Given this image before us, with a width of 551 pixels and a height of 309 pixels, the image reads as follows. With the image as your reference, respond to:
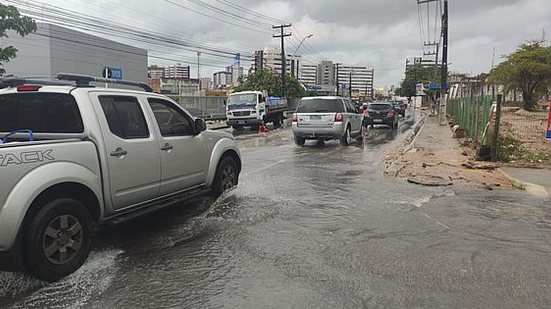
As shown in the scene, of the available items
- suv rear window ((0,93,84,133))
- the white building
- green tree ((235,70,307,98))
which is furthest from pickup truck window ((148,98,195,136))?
green tree ((235,70,307,98))

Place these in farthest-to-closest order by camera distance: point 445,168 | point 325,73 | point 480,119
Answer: point 325,73, point 480,119, point 445,168

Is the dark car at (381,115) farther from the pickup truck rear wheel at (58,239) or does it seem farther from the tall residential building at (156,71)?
the tall residential building at (156,71)

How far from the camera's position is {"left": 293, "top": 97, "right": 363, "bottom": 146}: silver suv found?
16359 millimetres

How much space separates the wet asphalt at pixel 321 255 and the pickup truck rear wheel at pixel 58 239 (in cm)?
14

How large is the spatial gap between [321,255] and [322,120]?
11.6 metres

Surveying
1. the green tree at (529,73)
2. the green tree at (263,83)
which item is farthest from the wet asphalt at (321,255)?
the green tree at (263,83)

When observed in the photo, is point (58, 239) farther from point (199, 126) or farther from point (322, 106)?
point (322, 106)

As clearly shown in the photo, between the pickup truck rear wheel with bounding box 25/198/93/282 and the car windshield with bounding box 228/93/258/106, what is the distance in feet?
77.5

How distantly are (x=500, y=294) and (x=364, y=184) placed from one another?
5210 mm

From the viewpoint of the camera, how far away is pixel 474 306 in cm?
390

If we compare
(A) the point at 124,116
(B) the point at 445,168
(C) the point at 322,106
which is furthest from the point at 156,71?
(A) the point at 124,116

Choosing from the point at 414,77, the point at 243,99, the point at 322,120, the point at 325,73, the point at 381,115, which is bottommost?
the point at 322,120

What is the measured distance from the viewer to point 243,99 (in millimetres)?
28375

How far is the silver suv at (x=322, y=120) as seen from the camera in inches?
644
